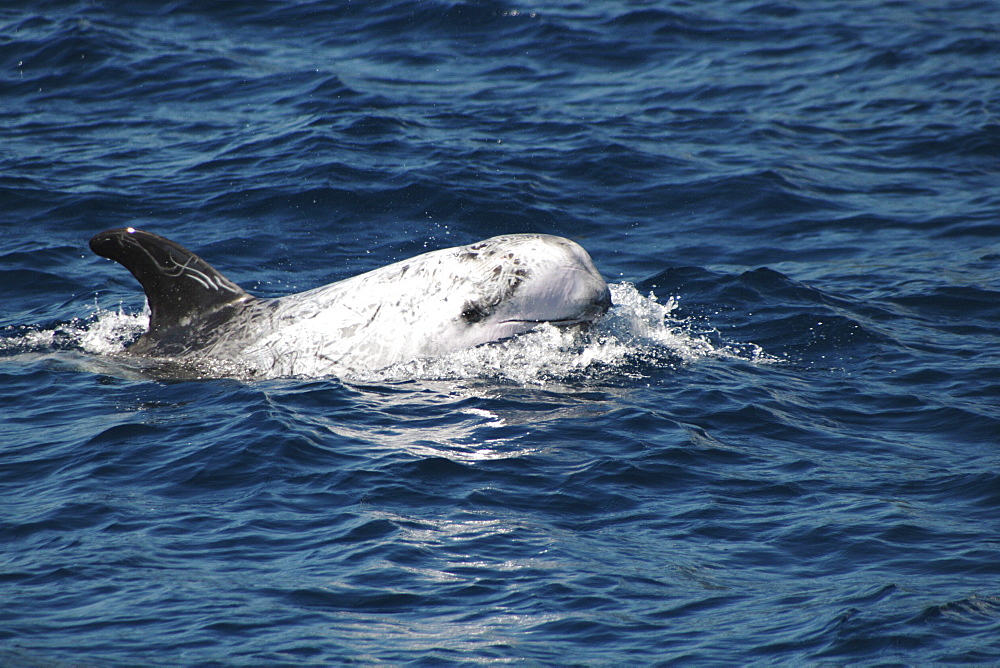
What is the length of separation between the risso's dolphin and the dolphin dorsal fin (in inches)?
0.4

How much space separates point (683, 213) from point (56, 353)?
32.4 ft

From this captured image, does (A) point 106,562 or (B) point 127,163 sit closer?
(A) point 106,562

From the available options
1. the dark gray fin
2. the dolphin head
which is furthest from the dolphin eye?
the dark gray fin

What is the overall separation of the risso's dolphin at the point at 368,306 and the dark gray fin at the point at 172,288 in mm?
11

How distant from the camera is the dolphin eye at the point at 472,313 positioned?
1215 cm

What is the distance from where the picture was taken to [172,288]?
42.5 feet

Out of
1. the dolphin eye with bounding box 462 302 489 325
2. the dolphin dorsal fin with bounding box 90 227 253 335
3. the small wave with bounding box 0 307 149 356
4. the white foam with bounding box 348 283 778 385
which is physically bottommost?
the white foam with bounding box 348 283 778 385

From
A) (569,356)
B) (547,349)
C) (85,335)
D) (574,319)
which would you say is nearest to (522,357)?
(547,349)

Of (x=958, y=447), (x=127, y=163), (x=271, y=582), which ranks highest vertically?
(x=127, y=163)

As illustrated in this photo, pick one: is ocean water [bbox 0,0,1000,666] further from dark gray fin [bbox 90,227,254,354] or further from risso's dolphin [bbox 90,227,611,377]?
dark gray fin [bbox 90,227,254,354]

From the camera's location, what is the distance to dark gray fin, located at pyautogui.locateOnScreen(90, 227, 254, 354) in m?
12.5

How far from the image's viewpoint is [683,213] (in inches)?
741

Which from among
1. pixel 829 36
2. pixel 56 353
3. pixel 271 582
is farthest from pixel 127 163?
pixel 829 36

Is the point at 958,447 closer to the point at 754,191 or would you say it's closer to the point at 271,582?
the point at 271,582
